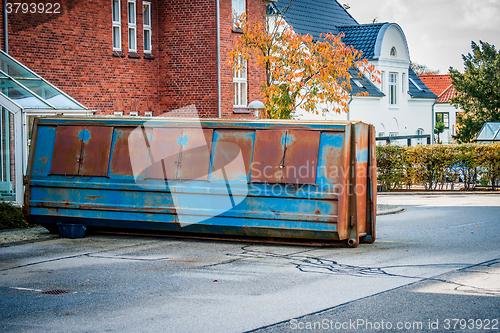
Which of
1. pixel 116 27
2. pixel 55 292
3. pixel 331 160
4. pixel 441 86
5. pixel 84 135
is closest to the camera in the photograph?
pixel 55 292

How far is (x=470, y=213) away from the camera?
53.7 ft

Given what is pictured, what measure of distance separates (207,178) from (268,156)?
1145 mm

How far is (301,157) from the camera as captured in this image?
1085 centimetres

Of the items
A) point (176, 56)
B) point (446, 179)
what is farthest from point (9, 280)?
point (446, 179)

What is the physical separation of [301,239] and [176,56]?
14.5 m

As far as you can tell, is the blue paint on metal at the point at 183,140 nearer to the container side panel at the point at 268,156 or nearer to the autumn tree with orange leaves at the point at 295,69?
the container side panel at the point at 268,156

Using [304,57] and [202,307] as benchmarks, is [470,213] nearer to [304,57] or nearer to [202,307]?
[304,57]

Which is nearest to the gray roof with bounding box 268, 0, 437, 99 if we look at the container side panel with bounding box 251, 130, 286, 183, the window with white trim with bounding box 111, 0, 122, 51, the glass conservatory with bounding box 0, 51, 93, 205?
the window with white trim with bounding box 111, 0, 122, 51

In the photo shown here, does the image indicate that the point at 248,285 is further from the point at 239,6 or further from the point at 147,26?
the point at 239,6

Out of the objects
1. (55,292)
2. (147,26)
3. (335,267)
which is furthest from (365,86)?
(55,292)

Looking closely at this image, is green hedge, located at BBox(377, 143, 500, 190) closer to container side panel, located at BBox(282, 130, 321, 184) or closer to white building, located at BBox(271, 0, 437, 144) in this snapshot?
white building, located at BBox(271, 0, 437, 144)

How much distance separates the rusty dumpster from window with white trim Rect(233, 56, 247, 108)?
44.5 ft

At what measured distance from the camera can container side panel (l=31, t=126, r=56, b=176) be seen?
39.9 ft

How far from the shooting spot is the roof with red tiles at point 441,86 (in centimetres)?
6644
